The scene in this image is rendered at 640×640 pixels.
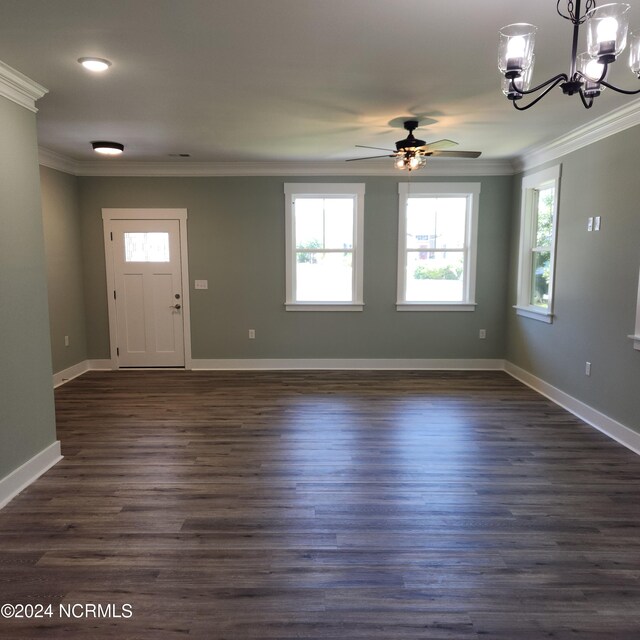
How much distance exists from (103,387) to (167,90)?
357 centimetres

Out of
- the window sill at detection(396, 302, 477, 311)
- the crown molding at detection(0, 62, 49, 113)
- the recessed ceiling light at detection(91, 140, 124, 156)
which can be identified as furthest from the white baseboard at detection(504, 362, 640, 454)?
the recessed ceiling light at detection(91, 140, 124, 156)

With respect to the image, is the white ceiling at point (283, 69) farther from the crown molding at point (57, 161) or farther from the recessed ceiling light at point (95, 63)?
the crown molding at point (57, 161)

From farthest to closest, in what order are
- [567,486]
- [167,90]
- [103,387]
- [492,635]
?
[103,387], [167,90], [567,486], [492,635]

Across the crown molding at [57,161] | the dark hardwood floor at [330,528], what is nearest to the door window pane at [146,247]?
the crown molding at [57,161]

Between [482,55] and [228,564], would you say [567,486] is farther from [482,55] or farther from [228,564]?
[482,55]

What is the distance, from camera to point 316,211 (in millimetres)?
5984

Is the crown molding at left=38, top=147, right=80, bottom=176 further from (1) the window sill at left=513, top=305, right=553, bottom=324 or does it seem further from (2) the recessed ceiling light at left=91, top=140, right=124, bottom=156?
(1) the window sill at left=513, top=305, right=553, bottom=324

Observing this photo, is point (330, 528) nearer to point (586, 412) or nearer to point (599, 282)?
point (586, 412)

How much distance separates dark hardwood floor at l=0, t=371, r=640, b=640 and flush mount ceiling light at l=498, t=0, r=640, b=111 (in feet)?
6.84

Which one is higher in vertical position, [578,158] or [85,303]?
[578,158]

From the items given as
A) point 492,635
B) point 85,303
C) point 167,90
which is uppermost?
point 167,90

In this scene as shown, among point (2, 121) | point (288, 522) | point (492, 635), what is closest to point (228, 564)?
point (288, 522)

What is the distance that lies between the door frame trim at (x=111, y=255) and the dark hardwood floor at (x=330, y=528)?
6.05 feet

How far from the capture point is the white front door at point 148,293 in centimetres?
594
